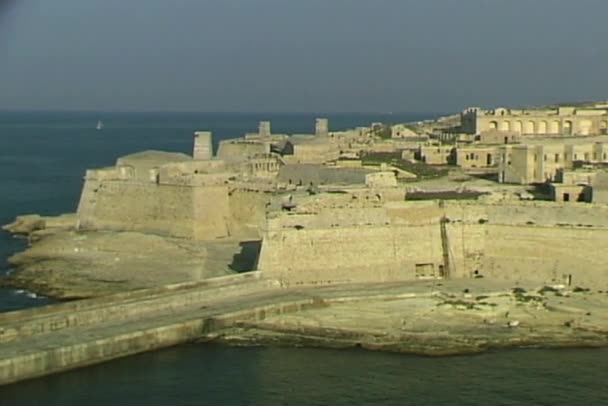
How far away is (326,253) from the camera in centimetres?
2245

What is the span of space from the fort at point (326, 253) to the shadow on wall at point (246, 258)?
10cm

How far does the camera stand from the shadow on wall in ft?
79.1

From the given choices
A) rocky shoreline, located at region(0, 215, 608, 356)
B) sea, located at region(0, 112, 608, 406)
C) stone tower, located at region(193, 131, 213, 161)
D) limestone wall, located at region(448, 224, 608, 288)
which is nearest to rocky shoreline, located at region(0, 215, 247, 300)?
rocky shoreline, located at region(0, 215, 608, 356)

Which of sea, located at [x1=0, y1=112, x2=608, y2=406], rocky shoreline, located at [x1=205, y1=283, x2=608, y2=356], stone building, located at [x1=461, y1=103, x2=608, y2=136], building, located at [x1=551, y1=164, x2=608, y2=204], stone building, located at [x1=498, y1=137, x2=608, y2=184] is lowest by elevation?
sea, located at [x1=0, y1=112, x2=608, y2=406]

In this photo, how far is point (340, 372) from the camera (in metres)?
17.2

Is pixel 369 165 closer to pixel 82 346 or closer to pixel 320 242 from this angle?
pixel 320 242

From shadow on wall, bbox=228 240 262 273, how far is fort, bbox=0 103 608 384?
0.32ft

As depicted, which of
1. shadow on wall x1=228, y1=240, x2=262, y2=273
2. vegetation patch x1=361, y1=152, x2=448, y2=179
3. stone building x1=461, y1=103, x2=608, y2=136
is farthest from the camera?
stone building x1=461, y1=103, x2=608, y2=136

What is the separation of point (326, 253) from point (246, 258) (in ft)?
11.3

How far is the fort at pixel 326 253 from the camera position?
18.8 m

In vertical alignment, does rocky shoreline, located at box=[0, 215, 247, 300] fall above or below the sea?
above

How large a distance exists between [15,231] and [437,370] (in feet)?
64.1

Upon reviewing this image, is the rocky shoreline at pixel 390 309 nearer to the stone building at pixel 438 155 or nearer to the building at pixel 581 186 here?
the building at pixel 581 186

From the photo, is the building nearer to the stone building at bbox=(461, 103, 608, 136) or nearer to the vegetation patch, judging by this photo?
the vegetation patch
